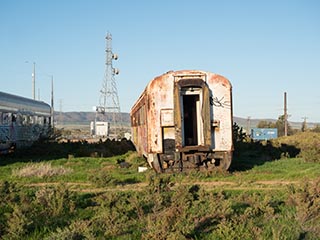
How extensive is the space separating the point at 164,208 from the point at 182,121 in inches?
257

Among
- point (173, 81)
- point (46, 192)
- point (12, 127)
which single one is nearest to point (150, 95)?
point (173, 81)

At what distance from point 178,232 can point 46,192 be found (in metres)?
4.29

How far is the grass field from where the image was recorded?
24.8 feet

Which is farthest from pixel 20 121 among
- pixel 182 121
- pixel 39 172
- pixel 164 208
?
pixel 164 208

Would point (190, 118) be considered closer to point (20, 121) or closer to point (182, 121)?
point (182, 121)

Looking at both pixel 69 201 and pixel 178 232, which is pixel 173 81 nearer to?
pixel 69 201

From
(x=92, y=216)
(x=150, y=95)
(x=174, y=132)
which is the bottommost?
(x=92, y=216)

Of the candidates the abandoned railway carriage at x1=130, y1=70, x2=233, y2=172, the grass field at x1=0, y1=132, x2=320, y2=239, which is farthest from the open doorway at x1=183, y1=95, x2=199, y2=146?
the grass field at x1=0, y1=132, x2=320, y2=239

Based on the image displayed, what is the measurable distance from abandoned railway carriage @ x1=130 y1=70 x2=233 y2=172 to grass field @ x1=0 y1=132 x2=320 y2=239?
61cm

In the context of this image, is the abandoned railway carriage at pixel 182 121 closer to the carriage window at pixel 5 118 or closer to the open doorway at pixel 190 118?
the open doorway at pixel 190 118

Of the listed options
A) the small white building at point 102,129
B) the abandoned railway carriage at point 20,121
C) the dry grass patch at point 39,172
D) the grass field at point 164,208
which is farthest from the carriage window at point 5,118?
the small white building at point 102,129

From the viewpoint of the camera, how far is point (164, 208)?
935 centimetres

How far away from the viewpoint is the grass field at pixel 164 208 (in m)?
7.55

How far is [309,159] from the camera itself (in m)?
19.4
